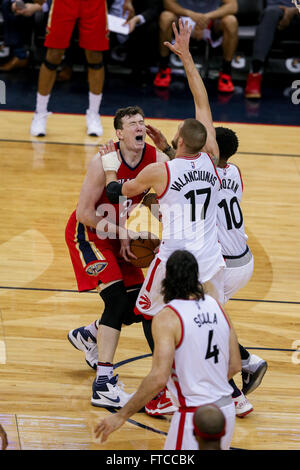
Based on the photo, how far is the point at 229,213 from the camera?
468cm

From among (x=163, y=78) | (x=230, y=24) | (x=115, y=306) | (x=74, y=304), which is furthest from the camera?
(x=163, y=78)

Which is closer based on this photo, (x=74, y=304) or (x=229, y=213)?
(x=229, y=213)

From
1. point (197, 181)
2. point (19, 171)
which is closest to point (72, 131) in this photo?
point (19, 171)

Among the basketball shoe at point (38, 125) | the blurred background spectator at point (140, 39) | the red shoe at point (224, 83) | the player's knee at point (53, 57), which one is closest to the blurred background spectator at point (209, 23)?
the red shoe at point (224, 83)

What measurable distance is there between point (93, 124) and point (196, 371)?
5.74 meters

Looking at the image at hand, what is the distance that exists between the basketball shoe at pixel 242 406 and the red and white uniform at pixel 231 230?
65 cm

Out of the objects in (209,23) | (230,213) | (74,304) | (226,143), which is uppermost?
(226,143)

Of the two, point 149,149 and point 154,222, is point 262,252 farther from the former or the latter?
point 149,149

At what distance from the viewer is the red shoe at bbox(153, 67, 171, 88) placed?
10781 millimetres

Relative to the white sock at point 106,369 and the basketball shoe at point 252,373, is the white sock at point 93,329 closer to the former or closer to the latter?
the white sock at point 106,369

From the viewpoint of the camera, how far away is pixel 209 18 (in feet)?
34.2

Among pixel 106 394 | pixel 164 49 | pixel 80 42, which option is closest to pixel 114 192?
pixel 106 394

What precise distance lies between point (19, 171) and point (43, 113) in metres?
1.13

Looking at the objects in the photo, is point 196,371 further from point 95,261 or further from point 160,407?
point 95,261
